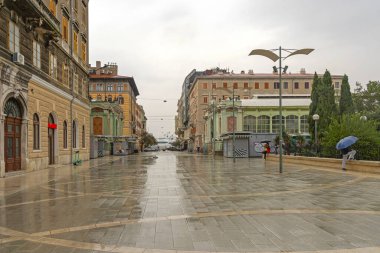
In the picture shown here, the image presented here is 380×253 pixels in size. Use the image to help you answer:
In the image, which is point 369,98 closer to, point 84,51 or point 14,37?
point 84,51

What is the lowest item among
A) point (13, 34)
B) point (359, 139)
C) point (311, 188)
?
point (311, 188)

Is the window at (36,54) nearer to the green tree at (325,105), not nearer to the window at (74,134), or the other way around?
the window at (74,134)

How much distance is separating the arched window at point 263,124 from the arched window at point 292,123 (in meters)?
2.90

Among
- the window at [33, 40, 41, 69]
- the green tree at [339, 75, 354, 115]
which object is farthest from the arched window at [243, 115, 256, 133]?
the window at [33, 40, 41, 69]

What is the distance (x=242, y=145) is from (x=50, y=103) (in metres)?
27.3

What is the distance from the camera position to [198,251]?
242 inches

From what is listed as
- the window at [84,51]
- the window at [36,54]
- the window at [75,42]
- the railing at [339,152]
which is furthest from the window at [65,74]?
the railing at [339,152]

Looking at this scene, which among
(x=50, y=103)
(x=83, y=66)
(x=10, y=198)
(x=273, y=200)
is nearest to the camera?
(x=273, y=200)

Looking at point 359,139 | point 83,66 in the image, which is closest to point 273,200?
point 359,139

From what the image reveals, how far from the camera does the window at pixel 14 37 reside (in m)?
21.8

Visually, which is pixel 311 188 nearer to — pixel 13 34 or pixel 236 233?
pixel 236 233

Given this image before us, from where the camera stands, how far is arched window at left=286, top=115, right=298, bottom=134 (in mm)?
60281

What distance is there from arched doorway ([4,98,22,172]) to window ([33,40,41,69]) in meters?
3.70

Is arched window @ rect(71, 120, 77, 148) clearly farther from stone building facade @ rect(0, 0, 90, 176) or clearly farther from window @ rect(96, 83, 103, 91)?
window @ rect(96, 83, 103, 91)
